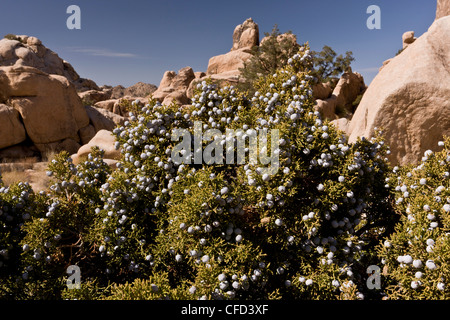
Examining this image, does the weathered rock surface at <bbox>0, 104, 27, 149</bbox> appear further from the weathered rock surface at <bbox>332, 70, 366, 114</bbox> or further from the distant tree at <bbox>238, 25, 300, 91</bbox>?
the weathered rock surface at <bbox>332, 70, 366, 114</bbox>

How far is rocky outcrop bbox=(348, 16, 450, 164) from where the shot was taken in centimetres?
827

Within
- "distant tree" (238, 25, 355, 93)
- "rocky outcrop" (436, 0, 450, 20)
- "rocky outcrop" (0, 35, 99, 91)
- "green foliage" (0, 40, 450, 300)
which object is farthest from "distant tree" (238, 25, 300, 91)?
"green foliage" (0, 40, 450, 300)

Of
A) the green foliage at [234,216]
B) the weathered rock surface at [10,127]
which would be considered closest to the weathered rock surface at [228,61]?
the weathered rock surface at [10,127]

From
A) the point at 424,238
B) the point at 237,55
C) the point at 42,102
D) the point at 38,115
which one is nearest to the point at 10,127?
the point at 38,115

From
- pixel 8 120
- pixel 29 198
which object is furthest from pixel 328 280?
Result: pixel 8 120

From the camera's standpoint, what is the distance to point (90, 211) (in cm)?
565

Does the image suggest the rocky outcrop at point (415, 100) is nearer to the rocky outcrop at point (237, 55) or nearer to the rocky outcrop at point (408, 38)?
the rocky outcrop at point (237, 55)

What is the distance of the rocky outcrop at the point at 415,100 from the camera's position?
8.27m

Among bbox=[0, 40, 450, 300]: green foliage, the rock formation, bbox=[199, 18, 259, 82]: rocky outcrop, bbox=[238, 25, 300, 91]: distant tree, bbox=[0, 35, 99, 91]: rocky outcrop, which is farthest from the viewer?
bbox=[199, 18, 259, 82]: rocky outcrop

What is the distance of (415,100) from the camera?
8383 millimetres
